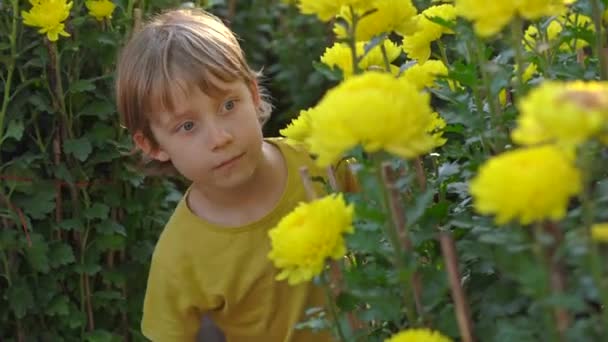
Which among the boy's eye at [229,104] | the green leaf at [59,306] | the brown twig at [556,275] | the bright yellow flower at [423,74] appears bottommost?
the green leaf at [59,306]

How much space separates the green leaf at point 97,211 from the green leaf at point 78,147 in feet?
0.45

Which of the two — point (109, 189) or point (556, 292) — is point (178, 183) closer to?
point (109, 189)

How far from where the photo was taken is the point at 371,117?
1.07 meters

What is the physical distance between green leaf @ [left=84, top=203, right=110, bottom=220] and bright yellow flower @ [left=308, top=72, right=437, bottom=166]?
1.60 m

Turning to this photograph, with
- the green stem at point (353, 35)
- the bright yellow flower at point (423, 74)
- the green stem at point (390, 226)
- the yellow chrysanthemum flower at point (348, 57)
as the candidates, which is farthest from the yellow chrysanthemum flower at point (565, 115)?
the bright yellow flower at point (423, 74)

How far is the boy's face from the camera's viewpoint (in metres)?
2.07

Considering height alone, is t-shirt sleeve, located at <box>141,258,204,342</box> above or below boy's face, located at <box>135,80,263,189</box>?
below

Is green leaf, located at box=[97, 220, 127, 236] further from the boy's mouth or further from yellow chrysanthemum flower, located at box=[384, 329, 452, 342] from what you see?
yellow chrysanthemum flower, located at box=[384, 329, 452, 342]

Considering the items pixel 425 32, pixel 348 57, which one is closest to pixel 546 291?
pixel 348 57

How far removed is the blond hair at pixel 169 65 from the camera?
84.0 inches

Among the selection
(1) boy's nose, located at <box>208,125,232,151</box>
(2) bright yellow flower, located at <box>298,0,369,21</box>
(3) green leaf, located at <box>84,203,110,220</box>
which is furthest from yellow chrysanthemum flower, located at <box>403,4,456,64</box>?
(3) green leaf, located at <box>84,203,110,220</box>

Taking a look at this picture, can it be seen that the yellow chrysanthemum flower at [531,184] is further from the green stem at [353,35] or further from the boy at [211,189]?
the boy at [211,189]

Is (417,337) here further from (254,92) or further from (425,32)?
(254,92)

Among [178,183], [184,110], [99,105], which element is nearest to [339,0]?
[184,110]
